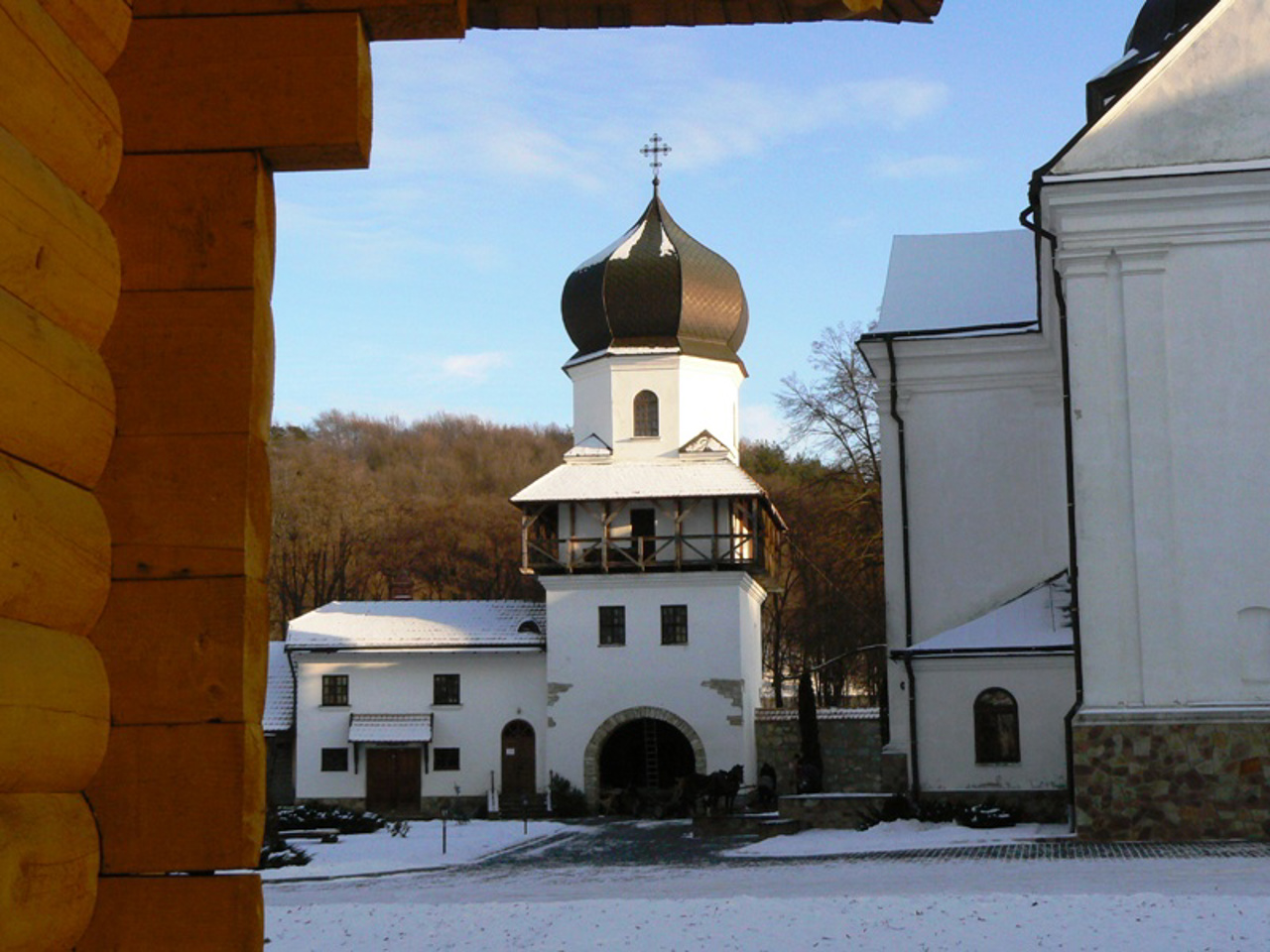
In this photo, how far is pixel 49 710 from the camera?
3430 mm

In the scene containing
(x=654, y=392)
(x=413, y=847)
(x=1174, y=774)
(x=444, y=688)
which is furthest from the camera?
(x=654, y=392)

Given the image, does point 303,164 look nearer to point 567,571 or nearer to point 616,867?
point 616,867

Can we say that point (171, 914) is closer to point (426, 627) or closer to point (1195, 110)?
point (1195, 110)

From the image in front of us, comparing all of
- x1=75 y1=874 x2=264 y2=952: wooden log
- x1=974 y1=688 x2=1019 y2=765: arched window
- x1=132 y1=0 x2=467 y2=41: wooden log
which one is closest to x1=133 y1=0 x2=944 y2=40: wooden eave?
x1=132 y1=0 x2=467 y2=41: wooden log

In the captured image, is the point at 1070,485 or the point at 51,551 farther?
the point at 1070,485

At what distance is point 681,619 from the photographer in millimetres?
37281

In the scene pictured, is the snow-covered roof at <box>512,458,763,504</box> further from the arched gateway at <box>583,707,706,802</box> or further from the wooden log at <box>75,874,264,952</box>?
the wooden log at <box>75,874,264,952</box>

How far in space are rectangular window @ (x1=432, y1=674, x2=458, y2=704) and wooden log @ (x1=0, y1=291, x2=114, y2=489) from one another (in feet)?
115

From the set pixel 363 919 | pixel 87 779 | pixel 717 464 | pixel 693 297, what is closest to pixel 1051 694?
pixel 363 919

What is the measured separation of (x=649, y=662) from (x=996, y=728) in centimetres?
1372

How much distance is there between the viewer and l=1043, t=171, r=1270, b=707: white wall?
60.8ft

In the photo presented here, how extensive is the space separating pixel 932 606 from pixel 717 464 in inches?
527

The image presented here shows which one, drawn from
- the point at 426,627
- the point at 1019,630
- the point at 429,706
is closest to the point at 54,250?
the point at 1019,630

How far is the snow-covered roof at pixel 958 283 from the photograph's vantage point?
90.4ft
